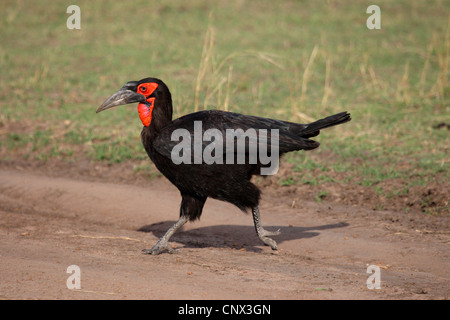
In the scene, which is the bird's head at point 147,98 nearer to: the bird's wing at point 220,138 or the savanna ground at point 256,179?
the bird's wing at point 220,138

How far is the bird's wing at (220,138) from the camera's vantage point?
5.14 metres

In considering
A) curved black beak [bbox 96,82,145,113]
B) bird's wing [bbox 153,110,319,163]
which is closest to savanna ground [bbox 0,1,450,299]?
bird's wing [bbox 153,110,319,163]

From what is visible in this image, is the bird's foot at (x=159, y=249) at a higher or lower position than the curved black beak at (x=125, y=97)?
lower

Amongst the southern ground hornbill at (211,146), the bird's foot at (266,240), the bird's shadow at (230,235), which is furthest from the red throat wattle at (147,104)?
the bird's foot at (266,240)

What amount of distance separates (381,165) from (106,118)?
420cm

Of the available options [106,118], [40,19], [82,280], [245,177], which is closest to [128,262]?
[82,280]

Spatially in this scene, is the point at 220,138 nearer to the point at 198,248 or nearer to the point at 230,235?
the point at 198,248

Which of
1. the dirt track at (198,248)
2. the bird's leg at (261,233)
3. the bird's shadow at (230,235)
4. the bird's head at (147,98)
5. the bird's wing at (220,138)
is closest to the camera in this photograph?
the dirt track at (198,248)

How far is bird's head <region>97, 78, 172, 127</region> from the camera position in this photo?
540 centimetres

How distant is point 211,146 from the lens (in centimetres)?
512

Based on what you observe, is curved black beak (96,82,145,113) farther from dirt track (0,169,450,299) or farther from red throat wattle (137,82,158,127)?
dirt track (0,169,450,299)

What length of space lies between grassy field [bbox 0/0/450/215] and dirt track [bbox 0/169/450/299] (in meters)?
0.75

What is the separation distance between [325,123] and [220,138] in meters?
0.89

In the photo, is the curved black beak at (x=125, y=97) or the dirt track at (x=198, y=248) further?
the curved black beak at (x=125, y=97)
